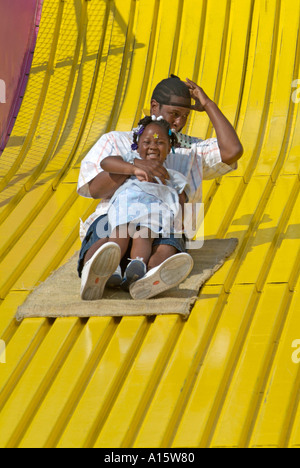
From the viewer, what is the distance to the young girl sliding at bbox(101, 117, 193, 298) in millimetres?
3396

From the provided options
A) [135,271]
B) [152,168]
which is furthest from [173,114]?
[135,271]

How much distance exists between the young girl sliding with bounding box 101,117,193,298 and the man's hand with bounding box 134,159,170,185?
12mm

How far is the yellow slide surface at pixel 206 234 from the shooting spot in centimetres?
294

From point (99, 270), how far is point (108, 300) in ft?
0.52

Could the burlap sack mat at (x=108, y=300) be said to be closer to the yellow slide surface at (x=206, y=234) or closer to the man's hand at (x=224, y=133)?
the yellow slide surface at (x=206, y=234)

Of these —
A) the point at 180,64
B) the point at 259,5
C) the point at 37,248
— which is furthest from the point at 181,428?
the point at 259,5

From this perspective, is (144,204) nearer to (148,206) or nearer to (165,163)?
(148,206)

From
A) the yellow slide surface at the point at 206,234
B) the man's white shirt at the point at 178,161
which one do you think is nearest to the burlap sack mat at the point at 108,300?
the yellow slide surface at the point at 206,234

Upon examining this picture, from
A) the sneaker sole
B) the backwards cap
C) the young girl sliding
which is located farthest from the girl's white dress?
the backwards cap

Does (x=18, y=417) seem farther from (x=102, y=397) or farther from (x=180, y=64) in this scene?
(x=180, y=64)

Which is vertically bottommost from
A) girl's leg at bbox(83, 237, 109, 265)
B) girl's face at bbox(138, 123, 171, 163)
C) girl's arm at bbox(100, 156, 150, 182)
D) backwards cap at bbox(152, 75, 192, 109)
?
girl's leg at bbox(83, 237, 109, 265)

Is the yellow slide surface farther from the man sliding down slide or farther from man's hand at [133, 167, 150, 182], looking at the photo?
man's hand at [133, 167, 150, 182]

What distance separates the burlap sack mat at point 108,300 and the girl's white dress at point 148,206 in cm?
21

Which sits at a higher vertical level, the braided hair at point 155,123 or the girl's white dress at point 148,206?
the braided hair at point 155,123
